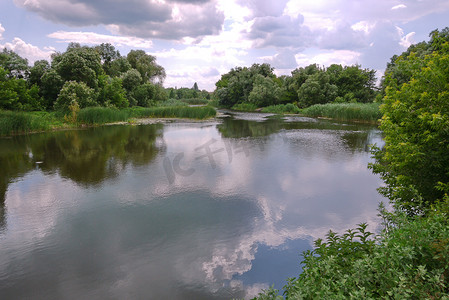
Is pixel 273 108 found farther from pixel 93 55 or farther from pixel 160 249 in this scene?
pixel 160 249

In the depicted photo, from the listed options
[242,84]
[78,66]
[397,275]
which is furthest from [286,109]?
[397,275]

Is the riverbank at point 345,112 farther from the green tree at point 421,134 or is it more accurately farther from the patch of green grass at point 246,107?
the green tree at point 421,134

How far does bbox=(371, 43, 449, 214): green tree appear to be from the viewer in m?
4.40

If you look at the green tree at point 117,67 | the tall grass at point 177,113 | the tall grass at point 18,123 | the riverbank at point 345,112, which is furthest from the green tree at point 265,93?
the tall grass at point 18,123

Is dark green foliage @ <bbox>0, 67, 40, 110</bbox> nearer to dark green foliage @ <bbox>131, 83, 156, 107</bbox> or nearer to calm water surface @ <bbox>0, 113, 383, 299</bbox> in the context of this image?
calm water surface @ <bbox>0, 113, 383, 299</bbox>

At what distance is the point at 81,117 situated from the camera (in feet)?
72.3

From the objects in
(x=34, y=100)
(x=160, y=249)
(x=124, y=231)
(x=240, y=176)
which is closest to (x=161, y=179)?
(x=240, y=176)

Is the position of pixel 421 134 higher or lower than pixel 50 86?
lower

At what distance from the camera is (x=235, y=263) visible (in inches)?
173

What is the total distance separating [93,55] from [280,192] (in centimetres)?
2649

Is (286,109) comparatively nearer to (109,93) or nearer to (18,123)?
(109,93)

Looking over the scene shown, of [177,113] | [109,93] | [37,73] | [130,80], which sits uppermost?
[130,80]

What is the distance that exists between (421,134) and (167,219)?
196 inches

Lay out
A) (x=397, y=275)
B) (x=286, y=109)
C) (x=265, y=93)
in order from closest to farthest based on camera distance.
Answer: (x=397, y=275), (x=286, y=109), (x=265, y=93)
